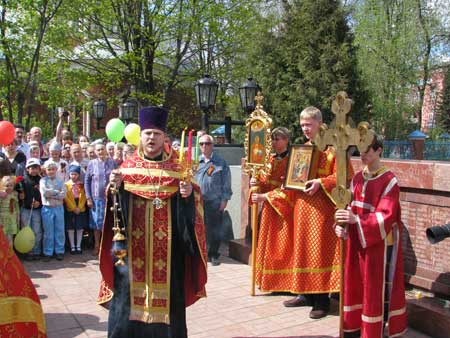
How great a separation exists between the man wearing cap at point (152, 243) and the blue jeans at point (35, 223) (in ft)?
14.6

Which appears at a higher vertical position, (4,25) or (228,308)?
(4,25)

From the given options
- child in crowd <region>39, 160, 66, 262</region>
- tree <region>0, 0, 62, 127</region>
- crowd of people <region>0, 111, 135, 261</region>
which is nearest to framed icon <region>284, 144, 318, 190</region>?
crowd of people <region>0, 111, 135, 261</region>

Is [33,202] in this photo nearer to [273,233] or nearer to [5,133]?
[5,133]

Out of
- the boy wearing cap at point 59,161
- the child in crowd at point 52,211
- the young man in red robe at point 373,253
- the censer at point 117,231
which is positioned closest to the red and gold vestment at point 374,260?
the young man in red robe at point 373,253

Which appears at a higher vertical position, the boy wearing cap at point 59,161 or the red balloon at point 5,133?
the red balloon at point 5,133

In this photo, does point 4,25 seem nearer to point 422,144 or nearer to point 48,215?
point 48,215

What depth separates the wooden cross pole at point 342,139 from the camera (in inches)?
154

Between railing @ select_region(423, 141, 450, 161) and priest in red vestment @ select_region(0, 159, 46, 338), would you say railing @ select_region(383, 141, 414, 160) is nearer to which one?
railing @ select_region(423, 141, 450, 161)

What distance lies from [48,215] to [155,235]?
4.74 meters

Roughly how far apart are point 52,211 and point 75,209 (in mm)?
423

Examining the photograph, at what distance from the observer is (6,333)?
325cm

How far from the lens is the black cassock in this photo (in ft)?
12.7

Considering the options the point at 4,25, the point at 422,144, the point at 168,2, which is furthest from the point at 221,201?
the point at 168,2

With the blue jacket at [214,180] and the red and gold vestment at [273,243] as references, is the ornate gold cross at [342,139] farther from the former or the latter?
the blue jacket at [214,180]
